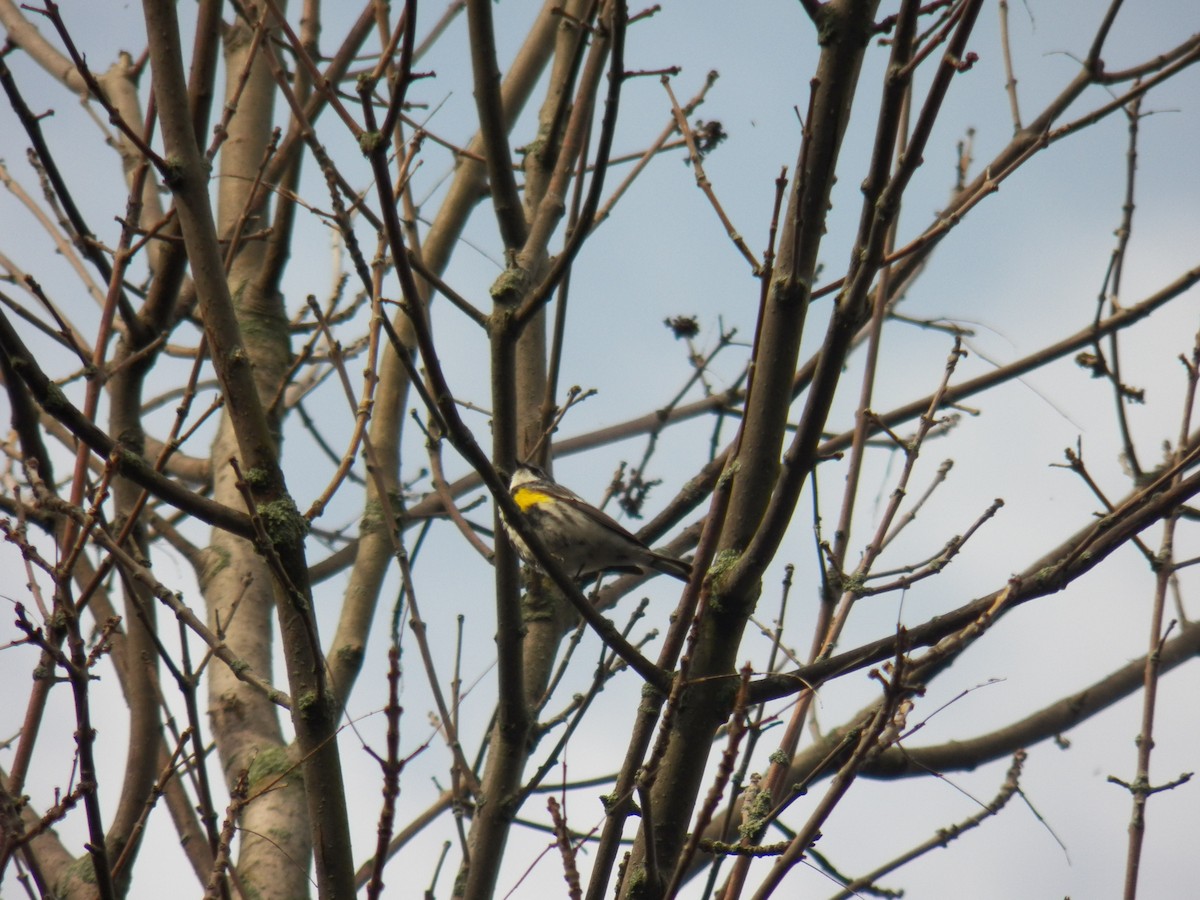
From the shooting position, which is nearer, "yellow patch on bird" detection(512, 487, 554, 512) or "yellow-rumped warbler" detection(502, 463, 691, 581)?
"yellow-rumped warbler" detection(502, 463, 691, 581)

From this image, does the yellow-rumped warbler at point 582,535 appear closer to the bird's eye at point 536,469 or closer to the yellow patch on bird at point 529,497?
the yellow patch on bird at point 529,497

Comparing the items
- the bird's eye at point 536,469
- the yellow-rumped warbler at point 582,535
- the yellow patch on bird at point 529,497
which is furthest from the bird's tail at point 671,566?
the yellow patch on bird at point 529,497

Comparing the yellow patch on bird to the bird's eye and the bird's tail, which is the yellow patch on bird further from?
the bird's eye

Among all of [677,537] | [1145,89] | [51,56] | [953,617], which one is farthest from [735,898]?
[51,56]

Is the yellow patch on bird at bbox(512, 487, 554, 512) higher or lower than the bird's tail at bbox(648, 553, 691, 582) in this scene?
higher

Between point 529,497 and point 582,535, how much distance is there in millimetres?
1022

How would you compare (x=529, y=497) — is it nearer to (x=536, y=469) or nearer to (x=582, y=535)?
(x=582, y=535)

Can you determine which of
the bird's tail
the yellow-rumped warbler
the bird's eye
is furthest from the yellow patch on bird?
the bird's eye

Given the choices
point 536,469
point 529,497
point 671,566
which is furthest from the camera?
A: point 529,497

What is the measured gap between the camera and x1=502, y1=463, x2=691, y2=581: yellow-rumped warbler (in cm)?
543

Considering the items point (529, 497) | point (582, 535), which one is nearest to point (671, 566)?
point (582, 535)

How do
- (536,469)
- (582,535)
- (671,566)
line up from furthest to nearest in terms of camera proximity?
(582,535) → (671,566) → (536,469)

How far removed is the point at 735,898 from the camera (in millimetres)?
2283

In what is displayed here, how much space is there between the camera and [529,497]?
279 inches
